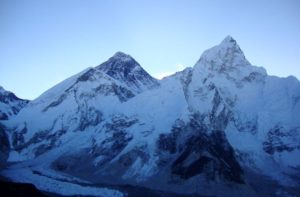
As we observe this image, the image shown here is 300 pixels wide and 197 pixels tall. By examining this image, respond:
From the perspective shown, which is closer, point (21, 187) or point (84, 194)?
point (21, 187)

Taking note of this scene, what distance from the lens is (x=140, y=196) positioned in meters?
196

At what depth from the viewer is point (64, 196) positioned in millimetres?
193750

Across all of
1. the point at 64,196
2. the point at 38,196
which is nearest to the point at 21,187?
the point at 38,196

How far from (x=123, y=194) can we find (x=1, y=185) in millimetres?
126466

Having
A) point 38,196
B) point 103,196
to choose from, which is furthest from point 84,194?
point 38,196

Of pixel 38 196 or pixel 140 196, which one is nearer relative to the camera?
pixel 38 196

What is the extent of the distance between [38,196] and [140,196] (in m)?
120

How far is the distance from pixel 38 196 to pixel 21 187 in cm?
285

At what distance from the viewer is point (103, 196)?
198 metres

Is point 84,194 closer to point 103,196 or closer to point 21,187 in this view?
point 103,196

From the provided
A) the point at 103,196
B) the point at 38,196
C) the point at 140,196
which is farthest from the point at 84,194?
the point at 38,196

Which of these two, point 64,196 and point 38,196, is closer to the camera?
point 38,196

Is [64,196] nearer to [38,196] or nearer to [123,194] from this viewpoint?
[123,194]

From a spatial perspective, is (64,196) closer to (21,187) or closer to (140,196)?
(140,196)
